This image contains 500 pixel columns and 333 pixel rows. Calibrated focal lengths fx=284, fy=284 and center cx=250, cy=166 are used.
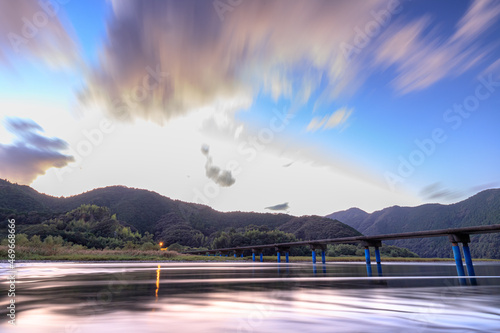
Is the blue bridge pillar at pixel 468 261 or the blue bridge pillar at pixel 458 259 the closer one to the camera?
the blue bridge pillar at pixel 468 261

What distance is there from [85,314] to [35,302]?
2.52 m

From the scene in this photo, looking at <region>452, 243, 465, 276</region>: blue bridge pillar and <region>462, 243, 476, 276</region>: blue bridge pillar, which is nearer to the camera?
<region>462, 243, 476, 276</region>: blue bridge pillar

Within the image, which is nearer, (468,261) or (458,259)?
(468,261)

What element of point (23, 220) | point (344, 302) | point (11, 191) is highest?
point (11, 191)

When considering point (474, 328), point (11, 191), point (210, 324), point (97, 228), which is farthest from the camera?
point (11, 191)

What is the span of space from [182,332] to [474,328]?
167 inches

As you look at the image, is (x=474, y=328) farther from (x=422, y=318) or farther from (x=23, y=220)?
(x=23, y=220)

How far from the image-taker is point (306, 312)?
5461 mm

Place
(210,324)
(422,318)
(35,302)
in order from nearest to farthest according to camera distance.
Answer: (210,324) → (422,318) → (35,302)

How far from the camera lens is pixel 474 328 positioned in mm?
4180

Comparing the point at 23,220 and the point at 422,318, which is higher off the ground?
the point at 23,220

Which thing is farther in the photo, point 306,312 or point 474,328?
point 306,312

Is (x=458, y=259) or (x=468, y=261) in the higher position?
(x=458, y=259)

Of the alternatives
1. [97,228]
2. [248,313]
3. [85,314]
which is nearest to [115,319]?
[85,314]
